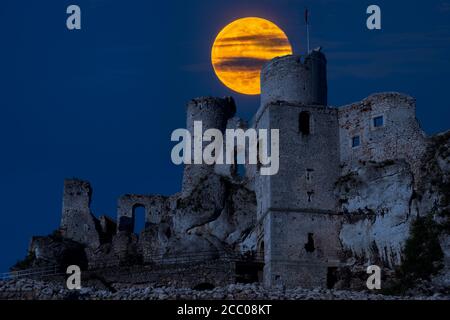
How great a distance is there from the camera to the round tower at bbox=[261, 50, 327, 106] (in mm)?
54844

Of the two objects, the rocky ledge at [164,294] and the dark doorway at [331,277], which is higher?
the dark doorway at [331,277]

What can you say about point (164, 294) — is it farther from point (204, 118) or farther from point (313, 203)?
point (204, 118)

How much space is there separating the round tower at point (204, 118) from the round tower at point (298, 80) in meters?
9.03

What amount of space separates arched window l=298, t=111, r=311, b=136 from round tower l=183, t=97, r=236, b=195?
35.7ft

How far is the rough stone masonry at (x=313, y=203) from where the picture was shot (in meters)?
49.3

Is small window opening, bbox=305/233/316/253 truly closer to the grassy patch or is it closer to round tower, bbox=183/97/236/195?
the grassy patch

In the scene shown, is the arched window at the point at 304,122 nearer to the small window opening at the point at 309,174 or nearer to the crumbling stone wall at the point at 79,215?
the small window opening at the point at 309,174

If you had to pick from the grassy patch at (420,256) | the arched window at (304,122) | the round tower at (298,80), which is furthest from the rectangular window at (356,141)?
the grassy patch at (420,256)

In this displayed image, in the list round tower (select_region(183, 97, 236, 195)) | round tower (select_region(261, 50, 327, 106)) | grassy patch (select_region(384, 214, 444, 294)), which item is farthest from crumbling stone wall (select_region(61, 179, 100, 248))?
grassy patch (select_region(384, 214, 444, 294))

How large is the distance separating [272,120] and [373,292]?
11657 millimetres

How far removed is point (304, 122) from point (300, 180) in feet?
12.0

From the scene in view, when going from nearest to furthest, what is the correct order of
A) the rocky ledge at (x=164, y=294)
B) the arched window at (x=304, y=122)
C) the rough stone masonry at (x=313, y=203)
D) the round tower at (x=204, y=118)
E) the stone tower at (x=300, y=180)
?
the rocky ledge at (x=164, y=294), the rough stone masonry at (x=313, y=203), the stone tower at (x=300, y=180), the arched window at (x=304, y=122), the round tower at (x=204, y=118)
